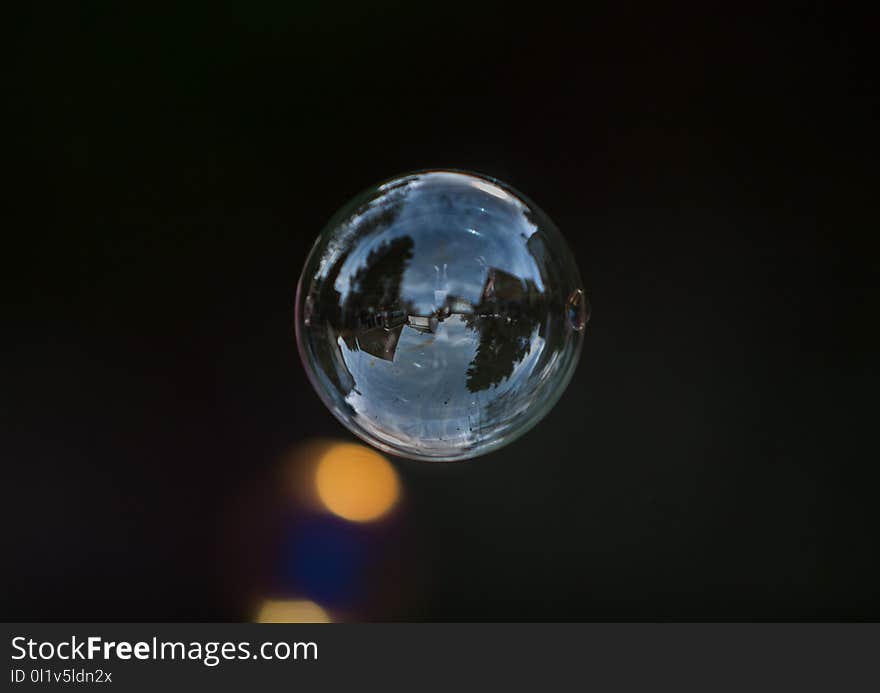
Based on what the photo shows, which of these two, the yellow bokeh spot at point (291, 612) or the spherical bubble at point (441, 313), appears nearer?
the spherical bubble at point (441, 313)

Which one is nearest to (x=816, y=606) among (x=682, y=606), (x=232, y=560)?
(x=682, y=606)

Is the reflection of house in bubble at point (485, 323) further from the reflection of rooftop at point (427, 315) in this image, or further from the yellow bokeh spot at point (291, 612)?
the yellow bokeh spot at point (291, 612)

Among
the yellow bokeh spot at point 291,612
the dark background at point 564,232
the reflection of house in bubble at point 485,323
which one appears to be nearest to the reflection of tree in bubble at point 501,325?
the reflection of house in bubble at point 485,323

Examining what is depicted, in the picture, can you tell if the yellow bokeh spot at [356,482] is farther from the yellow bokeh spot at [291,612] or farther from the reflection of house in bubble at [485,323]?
the reflection of house in bubble at [485,323]

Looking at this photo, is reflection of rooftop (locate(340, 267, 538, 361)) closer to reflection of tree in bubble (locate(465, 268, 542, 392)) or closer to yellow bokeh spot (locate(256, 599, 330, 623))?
reflection of tree in bubble (locate(465, 268, 542, 392))

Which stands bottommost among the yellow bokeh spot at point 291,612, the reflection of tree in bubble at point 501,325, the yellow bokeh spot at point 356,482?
the reflection of tree in bubble at point 501,325

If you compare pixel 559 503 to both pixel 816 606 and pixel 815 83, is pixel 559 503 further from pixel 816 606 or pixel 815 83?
pixel 815 83

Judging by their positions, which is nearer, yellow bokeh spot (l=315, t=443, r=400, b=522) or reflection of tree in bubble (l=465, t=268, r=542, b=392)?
reflection of tree in bubble (l=465, t=268, r=542, b=392)

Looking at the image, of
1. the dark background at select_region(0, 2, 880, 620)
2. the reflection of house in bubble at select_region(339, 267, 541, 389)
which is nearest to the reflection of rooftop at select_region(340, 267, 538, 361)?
the reflection of house in bubble at select_region(339, 267, 541, 389)

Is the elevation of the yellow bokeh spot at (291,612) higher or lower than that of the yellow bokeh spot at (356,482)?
lower
